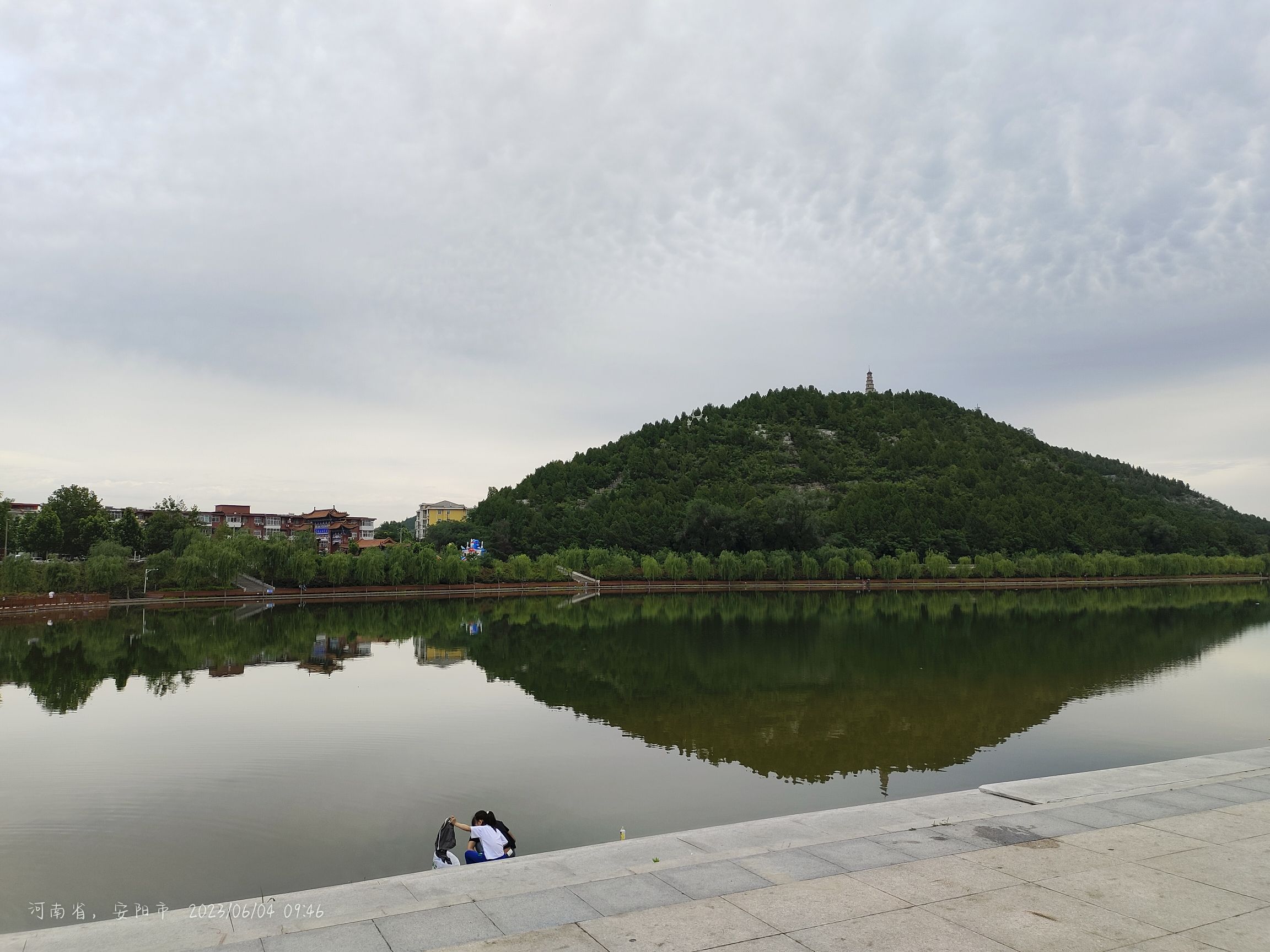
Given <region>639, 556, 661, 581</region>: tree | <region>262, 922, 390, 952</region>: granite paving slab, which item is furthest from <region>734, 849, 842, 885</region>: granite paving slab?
<region>639, 556, 661, 581</region>: tree

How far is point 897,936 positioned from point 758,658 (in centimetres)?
1853

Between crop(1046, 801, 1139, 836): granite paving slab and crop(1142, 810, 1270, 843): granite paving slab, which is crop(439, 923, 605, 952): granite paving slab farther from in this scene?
crop(1142, 810, 1270, 843): granite paving slab

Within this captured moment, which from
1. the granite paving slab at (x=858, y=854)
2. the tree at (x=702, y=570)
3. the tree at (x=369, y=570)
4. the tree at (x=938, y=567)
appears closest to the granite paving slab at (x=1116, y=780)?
the granite paving slab at (x=858, y=854)

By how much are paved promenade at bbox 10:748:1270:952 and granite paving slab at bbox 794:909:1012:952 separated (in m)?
0.01

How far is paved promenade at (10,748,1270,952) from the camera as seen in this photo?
446 centimetres

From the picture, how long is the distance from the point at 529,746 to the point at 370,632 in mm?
20495

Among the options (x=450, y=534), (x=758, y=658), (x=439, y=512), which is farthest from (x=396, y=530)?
(x=758, y=658)

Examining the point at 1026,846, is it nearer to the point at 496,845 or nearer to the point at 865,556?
the point at 496,845

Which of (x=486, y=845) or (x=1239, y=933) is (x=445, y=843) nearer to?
(x=486, y=845)

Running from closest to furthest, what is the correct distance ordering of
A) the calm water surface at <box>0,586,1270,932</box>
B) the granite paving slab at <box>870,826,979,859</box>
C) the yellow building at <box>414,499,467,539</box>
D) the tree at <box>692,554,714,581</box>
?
1. the granite paving slab at <box>870,826,979,859</box>
2. the calm water surface at <box>0,586,1270,932</box>
3. the tree at <box>692,554,714,581</box>
4. the yellow building at <box>414,499,467,539</box>

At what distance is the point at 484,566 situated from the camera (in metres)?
58.9

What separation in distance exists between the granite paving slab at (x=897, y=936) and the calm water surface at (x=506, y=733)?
4.49 m

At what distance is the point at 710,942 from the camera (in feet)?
14.5

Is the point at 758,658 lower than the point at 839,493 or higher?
lower
